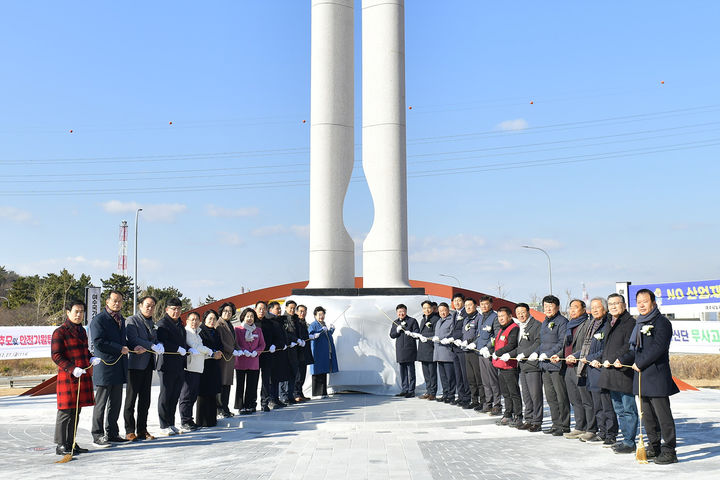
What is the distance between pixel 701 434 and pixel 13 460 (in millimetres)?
8576

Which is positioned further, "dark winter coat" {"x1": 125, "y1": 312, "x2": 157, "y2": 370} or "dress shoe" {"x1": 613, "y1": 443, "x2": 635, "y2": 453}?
"dark winter coat" {"x1": 125, "y1": 312, "x2": 157, "y2": 370}

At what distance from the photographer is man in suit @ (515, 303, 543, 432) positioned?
9438 mm

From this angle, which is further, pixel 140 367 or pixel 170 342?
pixel 170 342

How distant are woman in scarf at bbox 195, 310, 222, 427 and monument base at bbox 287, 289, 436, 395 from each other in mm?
4544

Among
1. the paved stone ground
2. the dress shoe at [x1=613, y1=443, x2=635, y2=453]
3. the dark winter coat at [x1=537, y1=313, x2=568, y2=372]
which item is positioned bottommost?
the paved stone ground

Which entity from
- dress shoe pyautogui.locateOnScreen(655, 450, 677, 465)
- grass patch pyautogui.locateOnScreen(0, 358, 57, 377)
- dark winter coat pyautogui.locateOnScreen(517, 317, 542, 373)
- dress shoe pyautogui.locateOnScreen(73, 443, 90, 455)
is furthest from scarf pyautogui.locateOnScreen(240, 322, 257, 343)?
grass patch pyautogui.locateOnScreen(0, 358, 57, 377)

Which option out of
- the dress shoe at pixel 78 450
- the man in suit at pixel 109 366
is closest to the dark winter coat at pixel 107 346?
the man in suit at pixel 109 366

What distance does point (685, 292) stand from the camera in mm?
23312

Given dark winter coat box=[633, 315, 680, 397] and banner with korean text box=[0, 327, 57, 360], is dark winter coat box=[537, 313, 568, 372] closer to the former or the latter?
dark winter coat box=[633, 315, 680, 397]

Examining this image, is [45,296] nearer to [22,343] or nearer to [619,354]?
[22,343]

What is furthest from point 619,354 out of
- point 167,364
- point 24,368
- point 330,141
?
point 24,368

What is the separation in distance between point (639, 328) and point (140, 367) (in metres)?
6.08

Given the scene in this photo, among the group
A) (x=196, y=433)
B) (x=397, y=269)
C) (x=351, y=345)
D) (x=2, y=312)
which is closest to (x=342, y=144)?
(x=397, y=269)

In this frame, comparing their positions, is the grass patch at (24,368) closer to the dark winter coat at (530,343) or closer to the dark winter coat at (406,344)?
the dark winter coat at (406,344)
